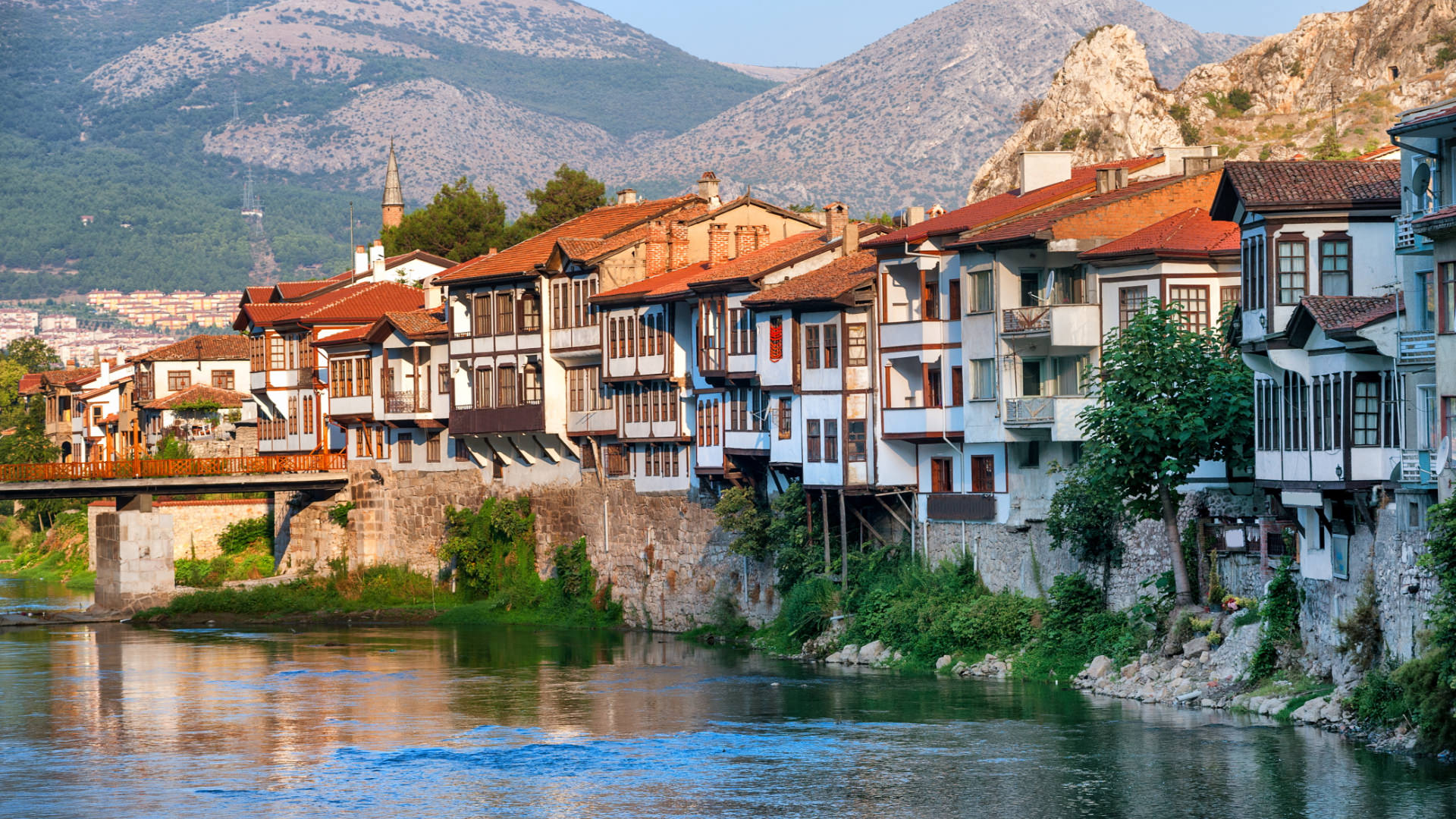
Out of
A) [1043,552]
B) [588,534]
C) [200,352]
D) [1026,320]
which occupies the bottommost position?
[588,534]

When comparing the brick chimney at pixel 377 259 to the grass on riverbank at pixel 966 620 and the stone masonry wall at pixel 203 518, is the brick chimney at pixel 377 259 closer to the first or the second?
the stone masonry wall at pixel 203 518

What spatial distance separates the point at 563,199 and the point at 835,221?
38127mm

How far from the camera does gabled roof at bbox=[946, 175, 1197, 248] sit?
5044 centimetres

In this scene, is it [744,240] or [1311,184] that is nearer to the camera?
[1311,184]

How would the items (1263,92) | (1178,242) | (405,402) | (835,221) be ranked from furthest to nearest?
(1263,92), (405,402), (835,221), (1178,242)

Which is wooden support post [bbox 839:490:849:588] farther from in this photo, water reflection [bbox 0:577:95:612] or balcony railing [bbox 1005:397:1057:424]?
water reflection [bbox 0:577:95:612]

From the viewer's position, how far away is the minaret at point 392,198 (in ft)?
458

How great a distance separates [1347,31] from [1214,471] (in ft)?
192

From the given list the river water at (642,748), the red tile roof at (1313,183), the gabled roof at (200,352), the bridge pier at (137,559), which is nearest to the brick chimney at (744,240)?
the river water at (642,748)

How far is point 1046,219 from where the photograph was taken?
168ft

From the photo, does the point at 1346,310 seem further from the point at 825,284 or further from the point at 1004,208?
the point at 825,284

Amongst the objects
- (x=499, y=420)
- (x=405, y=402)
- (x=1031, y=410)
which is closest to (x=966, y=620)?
(x=1031, y=410)

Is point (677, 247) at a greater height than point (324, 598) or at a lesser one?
greater

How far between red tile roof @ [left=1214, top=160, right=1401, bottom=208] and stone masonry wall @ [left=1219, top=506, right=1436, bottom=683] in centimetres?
724
